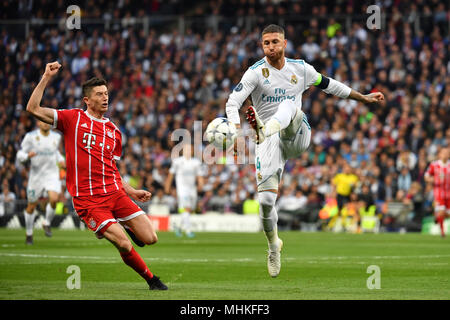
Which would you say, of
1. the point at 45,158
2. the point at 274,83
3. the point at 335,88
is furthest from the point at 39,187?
the point at 335,88

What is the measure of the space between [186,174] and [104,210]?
14.7 m

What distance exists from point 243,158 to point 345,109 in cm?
441

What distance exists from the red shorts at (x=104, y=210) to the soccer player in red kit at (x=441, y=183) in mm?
15095

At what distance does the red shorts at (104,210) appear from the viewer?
957 cm

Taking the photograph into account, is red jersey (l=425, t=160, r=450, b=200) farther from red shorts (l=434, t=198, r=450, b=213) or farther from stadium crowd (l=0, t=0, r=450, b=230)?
stadium crowd (l=0, t=0, r=450, b=230)

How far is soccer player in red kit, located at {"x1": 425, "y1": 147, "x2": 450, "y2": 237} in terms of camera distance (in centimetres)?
2355

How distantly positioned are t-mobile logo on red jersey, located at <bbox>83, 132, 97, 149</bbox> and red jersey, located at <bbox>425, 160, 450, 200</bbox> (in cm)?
1539

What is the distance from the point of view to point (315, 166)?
29562 millimetres

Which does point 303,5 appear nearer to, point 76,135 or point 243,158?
point 243,158

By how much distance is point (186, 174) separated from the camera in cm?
2436

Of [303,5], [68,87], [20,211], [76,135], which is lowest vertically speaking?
[20,211]

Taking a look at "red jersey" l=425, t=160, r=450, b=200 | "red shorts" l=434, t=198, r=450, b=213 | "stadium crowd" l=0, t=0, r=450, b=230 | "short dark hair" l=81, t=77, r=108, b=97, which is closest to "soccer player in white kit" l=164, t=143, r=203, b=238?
"stadium crowd" l=0, t=0, r=450, b=230

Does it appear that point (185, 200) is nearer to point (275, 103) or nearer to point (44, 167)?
point (44, 167)

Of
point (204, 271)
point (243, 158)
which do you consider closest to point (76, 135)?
point (204, 271)
